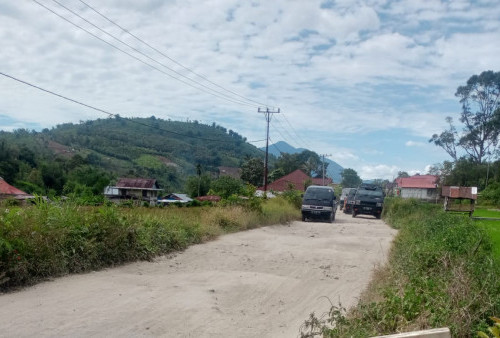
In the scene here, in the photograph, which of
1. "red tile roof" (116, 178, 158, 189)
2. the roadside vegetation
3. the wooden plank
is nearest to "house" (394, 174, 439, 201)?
"red tile roof" (116, 178, 158, 189)

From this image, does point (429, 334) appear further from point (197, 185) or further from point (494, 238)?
point (197, 185)

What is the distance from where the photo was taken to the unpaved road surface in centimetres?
582

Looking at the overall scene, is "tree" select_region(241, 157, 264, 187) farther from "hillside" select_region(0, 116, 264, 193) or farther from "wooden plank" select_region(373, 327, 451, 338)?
"wooden plank" select_region(373, 327, 451, 338)

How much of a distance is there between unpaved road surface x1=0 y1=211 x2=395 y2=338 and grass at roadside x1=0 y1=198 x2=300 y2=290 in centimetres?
32

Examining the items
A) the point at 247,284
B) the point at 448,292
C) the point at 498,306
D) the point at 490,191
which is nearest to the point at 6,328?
the point at 247,284

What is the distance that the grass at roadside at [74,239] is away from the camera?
7.60 m

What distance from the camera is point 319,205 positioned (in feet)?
85.1

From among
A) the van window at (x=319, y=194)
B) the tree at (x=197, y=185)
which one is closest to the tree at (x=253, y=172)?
the tree at (x=197, y=185)

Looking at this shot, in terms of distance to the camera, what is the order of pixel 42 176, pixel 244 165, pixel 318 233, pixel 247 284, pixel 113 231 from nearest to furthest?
1. pixel 247 284
2. pixel 113 231
3. pixel 318 233
4. pixel 42 176
5. pixel 244 165

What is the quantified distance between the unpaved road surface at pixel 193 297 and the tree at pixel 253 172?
194 ft

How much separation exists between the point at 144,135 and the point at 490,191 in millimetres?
41858

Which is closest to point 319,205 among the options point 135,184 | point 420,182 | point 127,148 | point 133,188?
point 133,188

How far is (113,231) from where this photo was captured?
9.96 metres

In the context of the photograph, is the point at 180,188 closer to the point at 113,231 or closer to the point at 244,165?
the point at 244,165
